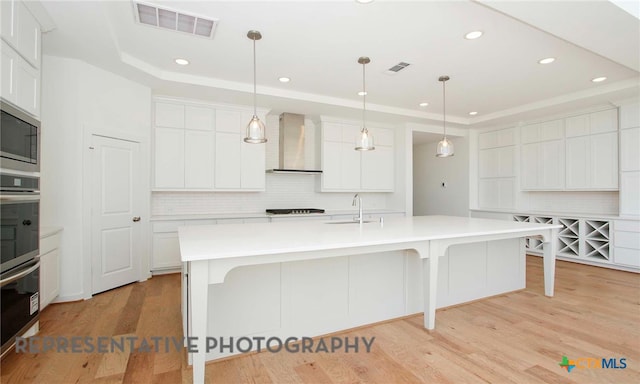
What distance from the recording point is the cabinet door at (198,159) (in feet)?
15.4

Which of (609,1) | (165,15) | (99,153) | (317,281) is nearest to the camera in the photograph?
(609,1)

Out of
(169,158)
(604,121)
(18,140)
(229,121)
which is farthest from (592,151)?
(18,140)

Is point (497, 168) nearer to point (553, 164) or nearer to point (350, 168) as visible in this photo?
point (553, 164)

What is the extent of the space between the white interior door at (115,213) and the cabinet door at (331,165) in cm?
293

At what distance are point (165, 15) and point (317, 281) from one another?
2558mm

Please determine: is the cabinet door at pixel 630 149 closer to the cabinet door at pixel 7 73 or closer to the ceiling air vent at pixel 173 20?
the ceiling air vent at pixel 173 20

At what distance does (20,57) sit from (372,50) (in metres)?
2.92

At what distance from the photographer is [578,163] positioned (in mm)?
5273

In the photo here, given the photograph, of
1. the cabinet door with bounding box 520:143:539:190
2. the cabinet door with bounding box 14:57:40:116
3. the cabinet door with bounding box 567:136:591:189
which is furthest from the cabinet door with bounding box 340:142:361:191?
the cabinet door with bounding box 14:57:40:116

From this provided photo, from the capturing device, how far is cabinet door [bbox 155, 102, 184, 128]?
450 cm

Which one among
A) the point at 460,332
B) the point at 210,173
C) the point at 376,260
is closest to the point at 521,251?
the point at 460,332

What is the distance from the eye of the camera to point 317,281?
2525mm

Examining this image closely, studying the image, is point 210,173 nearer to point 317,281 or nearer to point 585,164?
point 317,281

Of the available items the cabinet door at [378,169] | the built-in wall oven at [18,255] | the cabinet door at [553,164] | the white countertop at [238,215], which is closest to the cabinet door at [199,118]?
the white countertop at [238,215]
